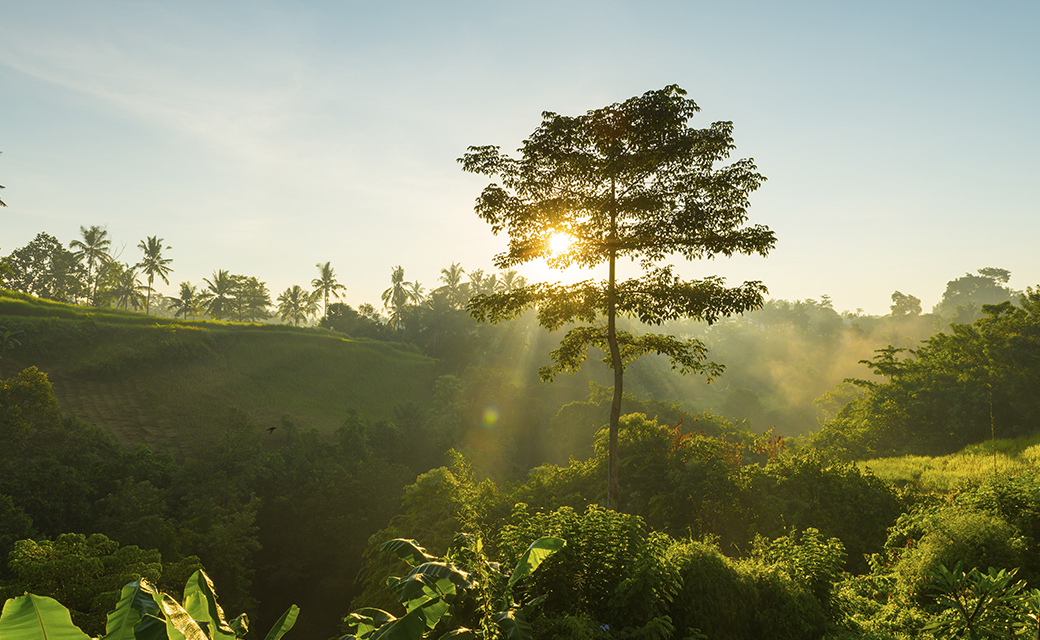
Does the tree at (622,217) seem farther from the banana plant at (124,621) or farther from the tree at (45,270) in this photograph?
the tree at (45,270)

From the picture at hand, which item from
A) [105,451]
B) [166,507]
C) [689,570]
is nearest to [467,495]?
[689,570]

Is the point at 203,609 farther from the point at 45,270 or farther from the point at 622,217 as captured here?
the point at 45,270

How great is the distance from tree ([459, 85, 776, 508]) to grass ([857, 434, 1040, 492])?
8.52 m

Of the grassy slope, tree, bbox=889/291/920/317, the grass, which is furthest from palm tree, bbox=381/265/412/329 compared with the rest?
tree, bbox=889/291/920/317

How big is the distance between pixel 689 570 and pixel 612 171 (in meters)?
7.08

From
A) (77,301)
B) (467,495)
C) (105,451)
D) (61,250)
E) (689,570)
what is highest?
(61,250)

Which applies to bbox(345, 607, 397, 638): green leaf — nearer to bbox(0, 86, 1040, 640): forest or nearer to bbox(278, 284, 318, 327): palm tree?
bbox(0, 86, 1040, 640): forest

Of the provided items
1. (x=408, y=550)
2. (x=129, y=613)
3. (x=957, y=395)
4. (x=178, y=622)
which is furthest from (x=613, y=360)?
(x=957, y=395)

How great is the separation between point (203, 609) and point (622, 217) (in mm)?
9321

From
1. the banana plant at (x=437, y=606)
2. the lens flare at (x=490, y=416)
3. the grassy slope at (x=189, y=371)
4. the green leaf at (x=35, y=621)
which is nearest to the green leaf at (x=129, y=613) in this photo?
the green leaf at (x=35, y=621)

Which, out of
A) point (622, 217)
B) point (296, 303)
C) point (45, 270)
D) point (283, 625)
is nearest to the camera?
point (283, 625)

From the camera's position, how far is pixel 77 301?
69.2 meters

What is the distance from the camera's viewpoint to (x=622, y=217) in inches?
415

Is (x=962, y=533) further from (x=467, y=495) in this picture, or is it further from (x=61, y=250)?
(x=61, y=250)
